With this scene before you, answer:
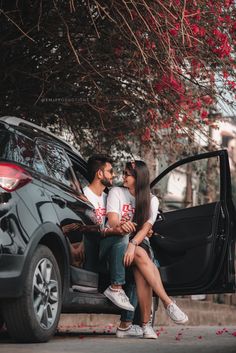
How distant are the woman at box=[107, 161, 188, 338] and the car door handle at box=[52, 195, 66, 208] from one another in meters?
0.59

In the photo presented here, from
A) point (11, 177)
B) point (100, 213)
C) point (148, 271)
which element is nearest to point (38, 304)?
point (11, 177)

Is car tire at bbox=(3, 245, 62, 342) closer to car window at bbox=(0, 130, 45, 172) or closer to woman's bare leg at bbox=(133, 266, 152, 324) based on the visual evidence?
car window at bbox=(0, 130, 45, 172)

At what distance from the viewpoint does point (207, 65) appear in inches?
468

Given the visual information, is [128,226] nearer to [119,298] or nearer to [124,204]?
[124,204]

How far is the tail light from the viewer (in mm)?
7355

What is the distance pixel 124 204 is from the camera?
29.1ft

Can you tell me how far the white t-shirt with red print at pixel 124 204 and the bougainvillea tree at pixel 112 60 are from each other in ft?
5.81

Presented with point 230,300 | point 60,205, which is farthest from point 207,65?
point 230,300

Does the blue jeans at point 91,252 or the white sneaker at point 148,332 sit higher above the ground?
the blue jeans at point 91,252

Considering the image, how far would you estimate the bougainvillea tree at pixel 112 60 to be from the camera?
10531 mm

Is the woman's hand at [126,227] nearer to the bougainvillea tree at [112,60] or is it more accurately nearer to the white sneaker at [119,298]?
the white sneaker at [119,298]

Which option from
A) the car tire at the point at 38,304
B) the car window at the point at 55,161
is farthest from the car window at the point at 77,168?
the car tire at the point at 38,304

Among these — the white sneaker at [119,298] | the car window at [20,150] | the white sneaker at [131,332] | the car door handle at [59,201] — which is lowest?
the white sneaker at [131,332]

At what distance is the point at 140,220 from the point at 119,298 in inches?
28.2
